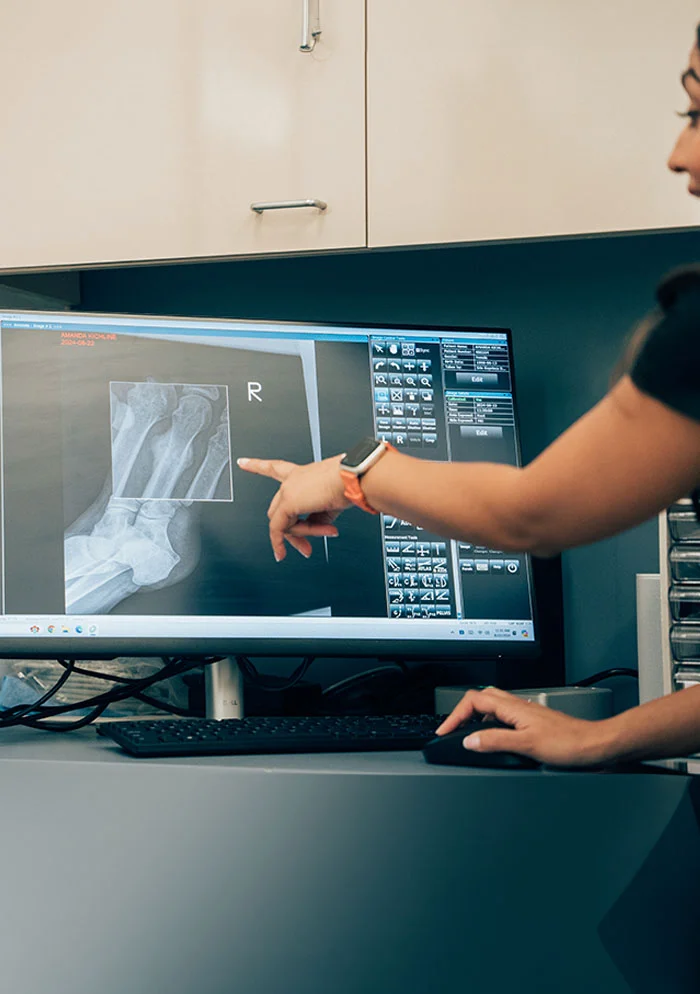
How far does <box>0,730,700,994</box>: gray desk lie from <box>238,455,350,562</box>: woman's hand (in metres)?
0.20

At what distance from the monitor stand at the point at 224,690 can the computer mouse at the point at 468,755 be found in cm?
35

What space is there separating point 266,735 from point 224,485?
1.14ft

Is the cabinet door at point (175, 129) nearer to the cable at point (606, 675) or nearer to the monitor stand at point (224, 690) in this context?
the monitor stand at point (224, 690)

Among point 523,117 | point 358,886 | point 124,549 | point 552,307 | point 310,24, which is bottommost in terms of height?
point 358,886

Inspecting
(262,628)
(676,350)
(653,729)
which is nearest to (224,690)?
(262,628)

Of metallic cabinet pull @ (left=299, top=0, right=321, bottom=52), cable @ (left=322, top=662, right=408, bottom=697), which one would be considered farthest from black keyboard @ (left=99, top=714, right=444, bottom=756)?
metallic cabinet pull @ (left=299, top=0, right=321, bottom=52)

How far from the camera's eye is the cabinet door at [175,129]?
1308 mm

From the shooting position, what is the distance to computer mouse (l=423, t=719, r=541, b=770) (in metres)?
0.89

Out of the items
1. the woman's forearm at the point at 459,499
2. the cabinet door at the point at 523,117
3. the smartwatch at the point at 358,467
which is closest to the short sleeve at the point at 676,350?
the woman's forearm at the point at 459,499

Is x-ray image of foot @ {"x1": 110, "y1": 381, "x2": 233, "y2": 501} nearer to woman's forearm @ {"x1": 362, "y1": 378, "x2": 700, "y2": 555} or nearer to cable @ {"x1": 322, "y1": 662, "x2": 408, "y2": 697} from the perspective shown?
cable @ {"x1": 322, "y1": 662, "x2": 408, "y2": 697}

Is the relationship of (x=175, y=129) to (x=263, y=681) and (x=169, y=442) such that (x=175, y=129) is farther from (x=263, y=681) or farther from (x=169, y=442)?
(x=263, y=681)

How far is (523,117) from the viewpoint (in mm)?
1247

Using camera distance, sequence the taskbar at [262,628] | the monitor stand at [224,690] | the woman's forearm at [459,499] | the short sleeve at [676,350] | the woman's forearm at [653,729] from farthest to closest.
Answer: the monitor stand at [224,690], the taskbar at [262,628], the woman's forearm at [653,729], the woman's forearm at [459,499], the short sleeve at [676,350]

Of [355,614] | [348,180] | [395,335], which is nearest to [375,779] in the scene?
[355,614]
